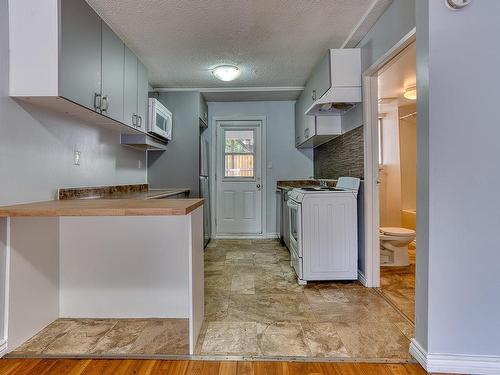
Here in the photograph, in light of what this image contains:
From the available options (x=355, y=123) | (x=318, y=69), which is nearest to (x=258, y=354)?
(x=355, y=123)

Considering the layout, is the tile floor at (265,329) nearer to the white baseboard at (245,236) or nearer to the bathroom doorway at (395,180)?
the bathroom doorway at (395,180)

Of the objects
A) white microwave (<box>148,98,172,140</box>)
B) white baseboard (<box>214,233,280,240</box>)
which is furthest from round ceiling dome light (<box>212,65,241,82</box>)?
white baseboard (<box>214,233,280,240</box>)

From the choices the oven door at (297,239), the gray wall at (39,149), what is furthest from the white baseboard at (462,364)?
the gray wall at (39,149)

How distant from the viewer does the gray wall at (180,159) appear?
12.5 ft

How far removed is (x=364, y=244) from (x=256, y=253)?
157 centimetres

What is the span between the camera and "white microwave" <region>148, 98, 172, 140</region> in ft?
9.97

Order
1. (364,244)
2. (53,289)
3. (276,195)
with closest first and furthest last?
(53,289) → (364,244) → (276,195)

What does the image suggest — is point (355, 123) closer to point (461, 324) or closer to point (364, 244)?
point (364, 244)

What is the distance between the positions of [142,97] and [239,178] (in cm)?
220

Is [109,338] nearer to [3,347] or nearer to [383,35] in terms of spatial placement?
[3,347]

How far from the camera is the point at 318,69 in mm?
2996

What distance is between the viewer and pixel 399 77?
322 centimetres

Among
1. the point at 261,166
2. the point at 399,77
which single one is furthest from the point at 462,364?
the point at 261,166

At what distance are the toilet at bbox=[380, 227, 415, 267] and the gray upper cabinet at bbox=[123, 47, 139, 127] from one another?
9.17 feet
